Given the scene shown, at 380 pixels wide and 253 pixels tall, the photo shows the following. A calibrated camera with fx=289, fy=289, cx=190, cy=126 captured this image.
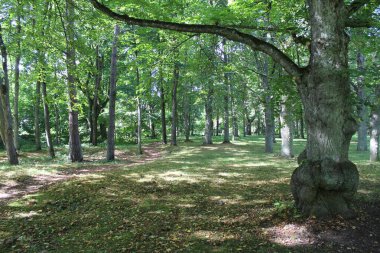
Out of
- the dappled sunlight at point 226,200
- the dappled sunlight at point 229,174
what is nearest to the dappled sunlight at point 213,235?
the dappled sunlight at point 226,200

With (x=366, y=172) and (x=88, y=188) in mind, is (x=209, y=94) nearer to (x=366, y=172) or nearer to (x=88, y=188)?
(x=366, y=172)

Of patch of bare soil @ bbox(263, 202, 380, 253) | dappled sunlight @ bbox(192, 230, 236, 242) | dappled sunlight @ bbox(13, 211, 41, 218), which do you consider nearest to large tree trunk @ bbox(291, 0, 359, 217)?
patch of bare soil @ bbox(263, 202, 380, 253)

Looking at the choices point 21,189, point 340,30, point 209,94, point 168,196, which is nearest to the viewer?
point 340,30

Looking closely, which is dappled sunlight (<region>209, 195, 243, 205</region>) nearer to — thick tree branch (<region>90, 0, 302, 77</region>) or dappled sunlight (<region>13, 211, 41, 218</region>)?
thick tree branch (<region>90, 0, 302, 77</region>)

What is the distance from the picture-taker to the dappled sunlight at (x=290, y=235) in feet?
13.9

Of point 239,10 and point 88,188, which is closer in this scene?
point 239,10

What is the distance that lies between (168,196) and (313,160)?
12.5ft

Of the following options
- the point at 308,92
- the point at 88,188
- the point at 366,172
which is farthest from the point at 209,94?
the point at 308,92

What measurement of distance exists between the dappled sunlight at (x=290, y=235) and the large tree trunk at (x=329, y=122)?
48 centimetres

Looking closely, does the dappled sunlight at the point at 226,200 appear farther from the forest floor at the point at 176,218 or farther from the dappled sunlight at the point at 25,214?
the dappled sunlight at the point at 25,214

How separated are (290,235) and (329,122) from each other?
1.94 m

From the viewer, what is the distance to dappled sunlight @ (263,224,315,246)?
13.9 ft

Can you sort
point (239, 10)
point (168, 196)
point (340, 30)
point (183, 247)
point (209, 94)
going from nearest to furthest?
point (183, 247)
point (340, 30)
point (239, 10)
point (168, 196)
point (209, 94)

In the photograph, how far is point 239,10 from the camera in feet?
20.6
